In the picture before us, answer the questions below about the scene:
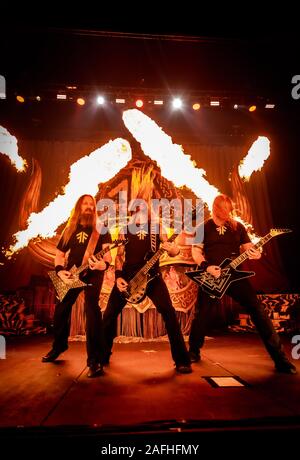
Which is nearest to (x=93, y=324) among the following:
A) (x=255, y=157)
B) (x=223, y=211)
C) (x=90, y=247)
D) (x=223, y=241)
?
(x=90, y=247)

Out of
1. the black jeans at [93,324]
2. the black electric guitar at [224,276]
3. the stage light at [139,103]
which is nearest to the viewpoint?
the black jeans at [93,324]

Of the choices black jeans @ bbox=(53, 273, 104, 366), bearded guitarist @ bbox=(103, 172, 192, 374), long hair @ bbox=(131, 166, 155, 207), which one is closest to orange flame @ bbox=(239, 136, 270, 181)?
long hair @ bbox=(131, 166, 155, 207)

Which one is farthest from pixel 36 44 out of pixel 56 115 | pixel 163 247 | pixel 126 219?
pixel 163 247

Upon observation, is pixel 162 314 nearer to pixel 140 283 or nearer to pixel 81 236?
pixel 140 283

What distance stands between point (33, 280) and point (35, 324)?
90cm

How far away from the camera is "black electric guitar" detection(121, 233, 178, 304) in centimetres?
355

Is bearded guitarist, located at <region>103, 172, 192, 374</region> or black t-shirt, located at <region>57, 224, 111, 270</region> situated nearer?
bearded guitarist, located at <region>103, 172, 192, 374</region>

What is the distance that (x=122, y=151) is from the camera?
7.32 metres

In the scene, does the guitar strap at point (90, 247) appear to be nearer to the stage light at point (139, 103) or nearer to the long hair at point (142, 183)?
the long hair at point (142, 183)

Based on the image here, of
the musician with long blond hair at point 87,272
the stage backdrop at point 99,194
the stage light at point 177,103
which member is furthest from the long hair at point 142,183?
the musician with long blond hair at point 87,272

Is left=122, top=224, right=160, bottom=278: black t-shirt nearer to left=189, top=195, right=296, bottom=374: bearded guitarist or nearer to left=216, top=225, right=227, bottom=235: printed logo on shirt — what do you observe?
left=189, top=195, right=296, bottom=374: bearded guitarist

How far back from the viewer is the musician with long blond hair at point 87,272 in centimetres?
339

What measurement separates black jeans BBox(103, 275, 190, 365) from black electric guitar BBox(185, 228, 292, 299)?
57 centimetres
